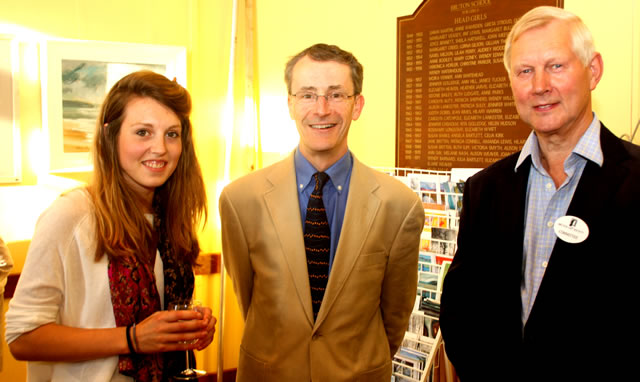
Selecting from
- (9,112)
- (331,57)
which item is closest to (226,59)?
(9,112)

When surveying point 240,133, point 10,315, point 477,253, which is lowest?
point 10,315

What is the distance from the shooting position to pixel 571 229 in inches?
54.2

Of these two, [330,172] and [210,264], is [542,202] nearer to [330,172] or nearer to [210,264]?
[330,172]

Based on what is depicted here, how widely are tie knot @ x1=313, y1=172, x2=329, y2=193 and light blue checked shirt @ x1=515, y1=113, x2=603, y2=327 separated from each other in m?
0.67

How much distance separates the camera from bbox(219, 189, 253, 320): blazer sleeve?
71.1 inches

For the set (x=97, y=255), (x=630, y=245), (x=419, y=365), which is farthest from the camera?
(x=419, y=365)

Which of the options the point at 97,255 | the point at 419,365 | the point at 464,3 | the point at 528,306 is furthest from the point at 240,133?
the point at 528,306

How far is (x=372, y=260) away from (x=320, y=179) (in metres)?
0.35

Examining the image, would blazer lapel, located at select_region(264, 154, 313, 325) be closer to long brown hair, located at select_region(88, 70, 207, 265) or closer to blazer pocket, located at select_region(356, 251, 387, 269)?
blazer pocket, located at select_region(356, 251, 387, 269)

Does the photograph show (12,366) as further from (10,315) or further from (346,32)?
(346,32)

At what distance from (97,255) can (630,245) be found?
152cm

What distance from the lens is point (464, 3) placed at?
269 centimetres

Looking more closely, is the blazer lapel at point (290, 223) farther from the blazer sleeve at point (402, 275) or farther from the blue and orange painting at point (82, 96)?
the blue and orange painting at point (82, 96)

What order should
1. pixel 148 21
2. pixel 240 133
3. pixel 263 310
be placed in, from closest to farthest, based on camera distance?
pixel 263 310 < pixel 148 21 < pixel 240 133
